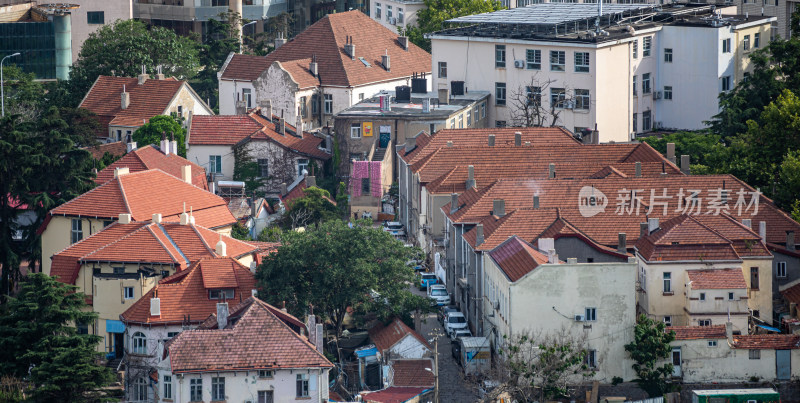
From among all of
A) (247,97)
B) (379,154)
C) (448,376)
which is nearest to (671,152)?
(379,154)

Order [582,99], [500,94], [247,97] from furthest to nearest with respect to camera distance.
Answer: [247,97] → [500,94] → [582,99]

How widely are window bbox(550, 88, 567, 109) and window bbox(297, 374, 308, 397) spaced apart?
152ft

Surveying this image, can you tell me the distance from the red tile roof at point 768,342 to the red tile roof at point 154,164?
3894 centimetres

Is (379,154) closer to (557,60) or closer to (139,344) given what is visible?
(557,60)

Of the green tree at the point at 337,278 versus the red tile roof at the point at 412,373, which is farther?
the green tree at the point at 337,278

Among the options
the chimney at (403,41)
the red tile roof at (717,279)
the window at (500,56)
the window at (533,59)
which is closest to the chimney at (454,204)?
the red tile roof at (717,279)

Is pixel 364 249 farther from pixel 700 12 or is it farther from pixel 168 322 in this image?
pixel 700 12

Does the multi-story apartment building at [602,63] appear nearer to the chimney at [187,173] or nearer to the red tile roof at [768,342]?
the chimney at [187,173]

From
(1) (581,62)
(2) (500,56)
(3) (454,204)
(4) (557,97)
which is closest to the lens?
(3) (454,204)

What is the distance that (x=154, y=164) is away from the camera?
365 ft

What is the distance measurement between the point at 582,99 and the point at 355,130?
1586 cm

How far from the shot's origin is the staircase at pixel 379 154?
4564 inches

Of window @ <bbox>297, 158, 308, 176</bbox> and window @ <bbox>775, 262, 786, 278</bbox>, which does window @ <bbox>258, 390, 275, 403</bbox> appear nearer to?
window @ <bbox>775, 262, 786, 278</bbox>

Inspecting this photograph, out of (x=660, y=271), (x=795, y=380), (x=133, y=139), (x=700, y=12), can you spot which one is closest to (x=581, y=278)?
(x=660, y=271)
